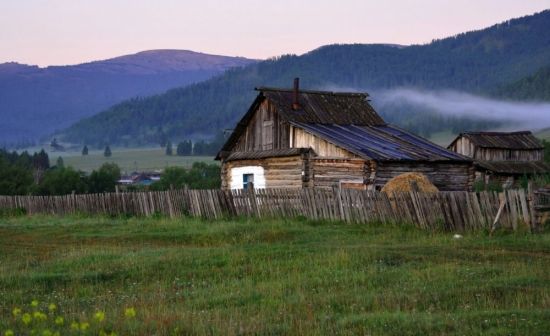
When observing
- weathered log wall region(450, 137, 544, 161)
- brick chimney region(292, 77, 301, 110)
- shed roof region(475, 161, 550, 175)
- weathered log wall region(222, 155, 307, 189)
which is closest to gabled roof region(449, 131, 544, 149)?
weathered log wall region(450, 137, 544, 161)

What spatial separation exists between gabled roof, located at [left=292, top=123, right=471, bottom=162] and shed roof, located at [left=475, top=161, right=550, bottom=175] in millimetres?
24136

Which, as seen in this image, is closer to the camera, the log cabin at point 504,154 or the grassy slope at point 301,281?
the grassy slope at point 301,281

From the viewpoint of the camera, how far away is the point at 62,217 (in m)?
34.6

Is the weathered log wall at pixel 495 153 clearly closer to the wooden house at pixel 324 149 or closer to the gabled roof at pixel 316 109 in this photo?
the gabled roof at pixel 316 109

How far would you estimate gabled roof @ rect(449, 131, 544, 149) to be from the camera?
62.7m

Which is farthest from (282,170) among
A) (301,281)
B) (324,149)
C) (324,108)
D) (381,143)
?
(301,281)

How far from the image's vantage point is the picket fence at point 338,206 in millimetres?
20562

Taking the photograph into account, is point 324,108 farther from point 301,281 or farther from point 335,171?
point 301,281

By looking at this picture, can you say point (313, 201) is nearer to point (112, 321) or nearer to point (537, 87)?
point (112, 321)

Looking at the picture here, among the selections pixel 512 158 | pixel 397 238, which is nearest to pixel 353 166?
pixel 397 238

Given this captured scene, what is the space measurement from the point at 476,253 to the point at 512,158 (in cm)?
4867

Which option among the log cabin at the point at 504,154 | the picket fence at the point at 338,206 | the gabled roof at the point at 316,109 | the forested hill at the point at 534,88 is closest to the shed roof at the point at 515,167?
the log cabin at the point at 504,154

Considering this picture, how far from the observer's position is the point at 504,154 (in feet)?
207

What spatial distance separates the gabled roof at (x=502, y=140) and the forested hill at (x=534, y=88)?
364 feet
